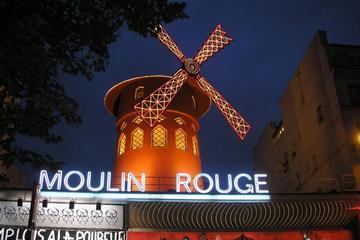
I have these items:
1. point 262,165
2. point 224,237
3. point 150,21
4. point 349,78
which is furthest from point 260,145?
point 150,21

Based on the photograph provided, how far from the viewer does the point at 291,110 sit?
21.5 metres

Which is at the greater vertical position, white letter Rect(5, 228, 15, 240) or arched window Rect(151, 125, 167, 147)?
arched window Rect(151, 125, 167, 147)

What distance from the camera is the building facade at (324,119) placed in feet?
51.3

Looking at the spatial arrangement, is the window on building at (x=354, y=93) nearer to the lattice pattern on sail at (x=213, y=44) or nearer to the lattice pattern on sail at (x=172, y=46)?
the lattice pattern on sail at (x=213, y=44)

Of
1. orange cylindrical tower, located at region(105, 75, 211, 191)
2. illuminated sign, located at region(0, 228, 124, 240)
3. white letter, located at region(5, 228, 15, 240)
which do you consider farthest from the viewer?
orange cylindrical tower, located at region(105, 75, 211, 191)

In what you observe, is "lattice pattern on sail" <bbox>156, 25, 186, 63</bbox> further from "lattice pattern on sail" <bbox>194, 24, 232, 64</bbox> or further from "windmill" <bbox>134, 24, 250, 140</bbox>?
"lattice pattern on sail" <bbox>194, 24, 232, 64</bbox>

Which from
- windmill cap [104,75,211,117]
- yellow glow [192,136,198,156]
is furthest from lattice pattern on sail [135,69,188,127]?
yellow glow [192,136,198,156]

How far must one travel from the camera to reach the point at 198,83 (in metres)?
17.5

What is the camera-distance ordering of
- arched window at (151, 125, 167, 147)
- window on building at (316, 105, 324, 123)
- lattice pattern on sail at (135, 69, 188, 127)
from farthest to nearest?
1. window on building at (316, 105, 324, 123)
2. arched window at (151, 125, 167, 147)
3. lattice pattern on sail at (135, 69, 188, 127)

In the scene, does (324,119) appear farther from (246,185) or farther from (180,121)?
(246,185)

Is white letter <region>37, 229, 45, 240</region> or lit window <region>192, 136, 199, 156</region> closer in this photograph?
white letter <region>37, 229, 45, 240</region>

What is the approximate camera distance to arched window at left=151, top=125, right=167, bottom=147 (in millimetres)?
16234

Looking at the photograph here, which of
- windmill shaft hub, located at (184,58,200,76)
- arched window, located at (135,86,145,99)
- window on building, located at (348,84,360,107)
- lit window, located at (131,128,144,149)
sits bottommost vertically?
lit window, located at (131,128,144,149)

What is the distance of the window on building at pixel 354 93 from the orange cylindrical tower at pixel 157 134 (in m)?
5.34
